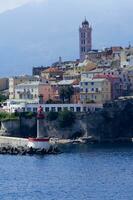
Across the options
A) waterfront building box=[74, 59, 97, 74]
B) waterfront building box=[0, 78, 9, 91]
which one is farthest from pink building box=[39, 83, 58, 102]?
waterfront building box=[0, 78, 9, 91]

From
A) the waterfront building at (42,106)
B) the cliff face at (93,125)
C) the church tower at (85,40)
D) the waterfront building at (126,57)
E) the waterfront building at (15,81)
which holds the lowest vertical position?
the cliff face at (93,125)

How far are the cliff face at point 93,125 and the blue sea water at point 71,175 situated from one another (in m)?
9.72

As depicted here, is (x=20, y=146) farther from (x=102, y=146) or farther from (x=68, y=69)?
(x=68, y=69)

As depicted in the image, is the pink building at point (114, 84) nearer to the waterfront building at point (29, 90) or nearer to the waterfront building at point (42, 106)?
the waterfront building at point (42, 106)

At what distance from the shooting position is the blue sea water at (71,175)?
162 feet

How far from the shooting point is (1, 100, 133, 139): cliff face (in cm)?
8362

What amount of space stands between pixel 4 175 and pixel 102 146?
2023cm

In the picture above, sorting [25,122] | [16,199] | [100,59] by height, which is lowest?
[16,199]

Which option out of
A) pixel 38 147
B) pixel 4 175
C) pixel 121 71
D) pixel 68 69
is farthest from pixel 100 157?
pixel 68 69

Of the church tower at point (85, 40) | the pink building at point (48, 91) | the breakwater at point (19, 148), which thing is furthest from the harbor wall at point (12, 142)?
the church tower at point (85, 40)

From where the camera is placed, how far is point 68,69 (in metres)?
103

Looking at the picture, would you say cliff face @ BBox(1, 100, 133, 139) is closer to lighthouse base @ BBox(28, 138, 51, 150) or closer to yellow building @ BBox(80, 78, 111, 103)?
yellow building @ BBox(80, 78, 111, 103)

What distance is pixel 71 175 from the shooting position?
2250 inches

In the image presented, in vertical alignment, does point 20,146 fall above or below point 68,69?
below
